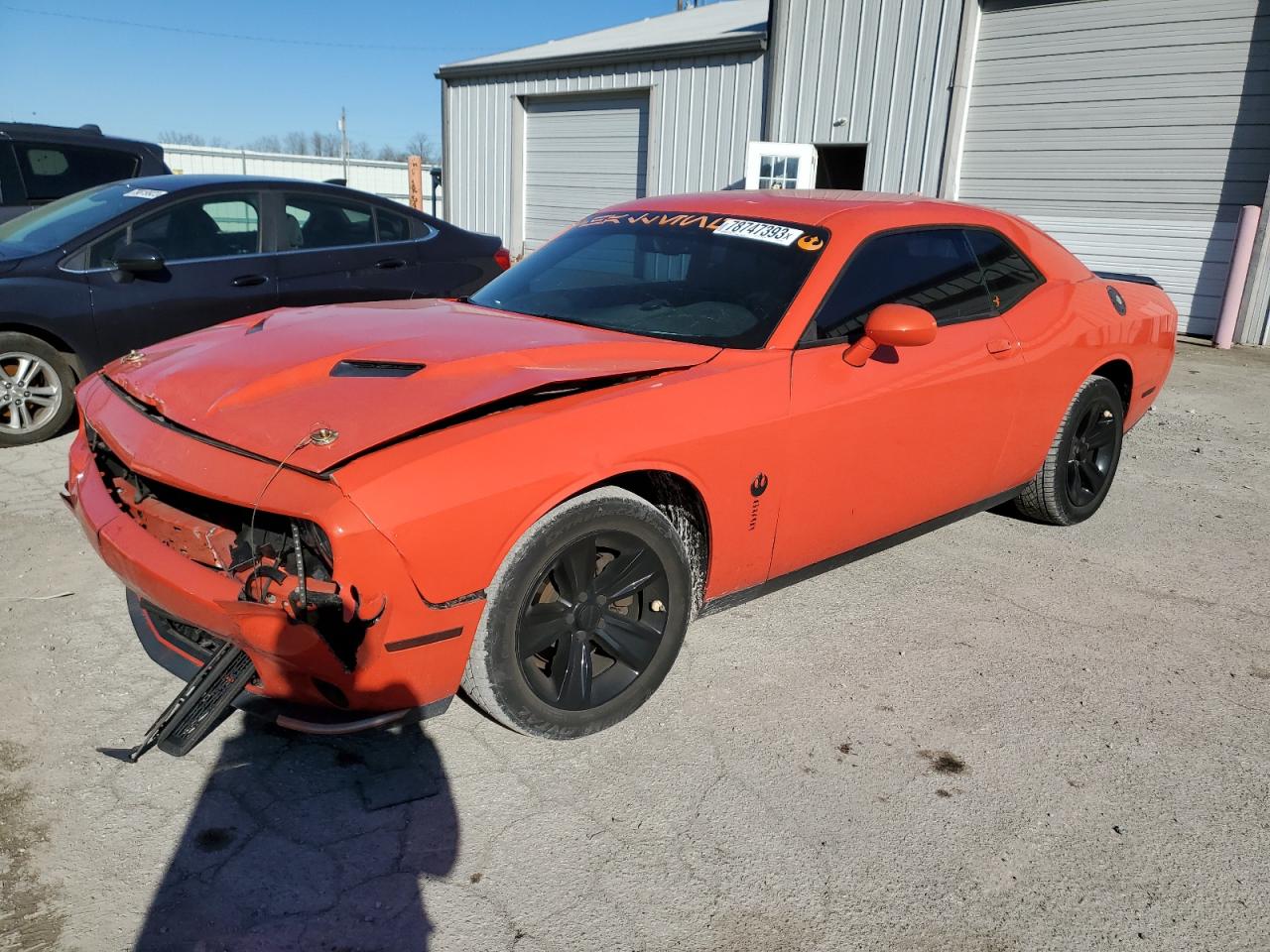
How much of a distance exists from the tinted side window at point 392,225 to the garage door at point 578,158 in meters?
8.32

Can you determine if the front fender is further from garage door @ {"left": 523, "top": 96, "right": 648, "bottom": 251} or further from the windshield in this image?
garage door @ {"left": 523, "top": 96, "right": 648, "bottom": 251}

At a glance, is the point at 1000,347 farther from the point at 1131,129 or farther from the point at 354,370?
the point at 1131,129

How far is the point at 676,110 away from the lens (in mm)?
13578

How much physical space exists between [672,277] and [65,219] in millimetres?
4215

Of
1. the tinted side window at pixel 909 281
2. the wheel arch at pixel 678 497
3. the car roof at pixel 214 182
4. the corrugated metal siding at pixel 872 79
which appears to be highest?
the corrugated metal siding at pixel 872 79

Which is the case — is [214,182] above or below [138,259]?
above

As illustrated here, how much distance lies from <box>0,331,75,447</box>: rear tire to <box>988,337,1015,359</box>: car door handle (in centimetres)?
488

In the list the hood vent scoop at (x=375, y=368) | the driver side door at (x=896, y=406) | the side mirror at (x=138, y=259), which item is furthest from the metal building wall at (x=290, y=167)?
the hood vent scoop at (x=375, y=368)

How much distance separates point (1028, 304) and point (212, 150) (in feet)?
88.6

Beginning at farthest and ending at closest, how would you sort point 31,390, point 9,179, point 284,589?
point 9,179 < point 31,390 < point 284,589

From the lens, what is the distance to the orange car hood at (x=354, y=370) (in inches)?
94.2

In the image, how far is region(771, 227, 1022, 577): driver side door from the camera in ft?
10.2

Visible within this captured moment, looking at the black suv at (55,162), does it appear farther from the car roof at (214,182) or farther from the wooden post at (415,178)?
the wooden post at (415,178)

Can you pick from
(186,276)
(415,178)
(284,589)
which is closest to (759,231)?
(284,589)
